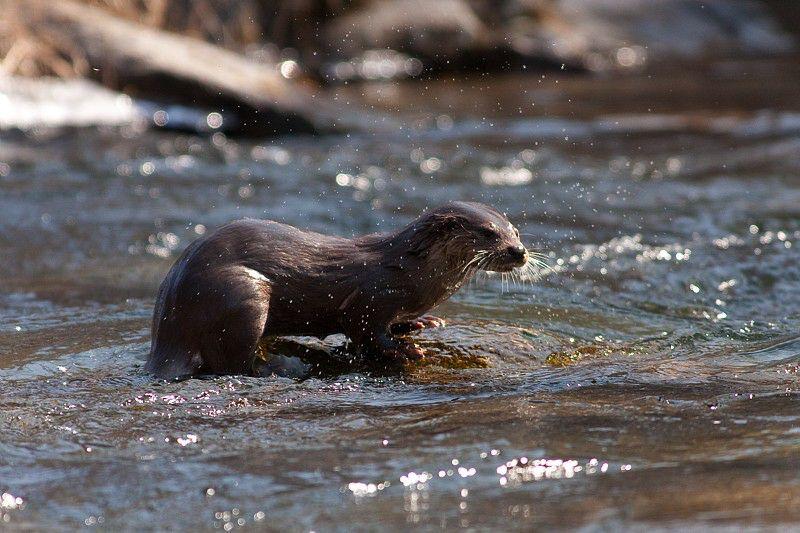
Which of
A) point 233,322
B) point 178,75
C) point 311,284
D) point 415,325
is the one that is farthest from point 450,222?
point 178,75

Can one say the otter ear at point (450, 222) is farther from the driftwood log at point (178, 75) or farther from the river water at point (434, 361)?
the driftwood log at point (178, 75)

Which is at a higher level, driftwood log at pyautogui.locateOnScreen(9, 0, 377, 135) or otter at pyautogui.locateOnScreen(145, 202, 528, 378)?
driftwood log at pyautogui.locateOnScreen(9, 0, 377, 135)

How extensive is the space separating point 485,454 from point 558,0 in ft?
58.0

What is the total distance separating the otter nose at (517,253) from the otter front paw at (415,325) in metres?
0.36

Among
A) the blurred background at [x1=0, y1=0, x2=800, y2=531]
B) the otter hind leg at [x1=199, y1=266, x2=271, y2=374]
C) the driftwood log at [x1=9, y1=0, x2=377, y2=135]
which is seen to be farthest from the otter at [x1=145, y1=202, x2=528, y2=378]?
the driftwood log at [x1=9, y1=0, x2=377, y2=135]

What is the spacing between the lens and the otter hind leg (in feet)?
12.8

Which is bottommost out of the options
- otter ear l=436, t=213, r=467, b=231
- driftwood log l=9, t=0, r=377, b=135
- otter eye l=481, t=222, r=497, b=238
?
otter eye l=481, t=222, r=497, b=238

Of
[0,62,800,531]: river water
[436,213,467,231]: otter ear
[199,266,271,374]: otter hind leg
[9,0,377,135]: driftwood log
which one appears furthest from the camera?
[9,0,377,135]: driftwood log

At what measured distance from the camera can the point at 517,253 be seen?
437cm

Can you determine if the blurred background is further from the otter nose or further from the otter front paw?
the otter nose

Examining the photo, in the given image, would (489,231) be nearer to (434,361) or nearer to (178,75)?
(434,361)

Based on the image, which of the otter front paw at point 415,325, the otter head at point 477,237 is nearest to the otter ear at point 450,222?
the otter head at point 477,237

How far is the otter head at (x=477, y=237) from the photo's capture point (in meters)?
4.33

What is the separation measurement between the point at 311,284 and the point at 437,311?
1206mm
